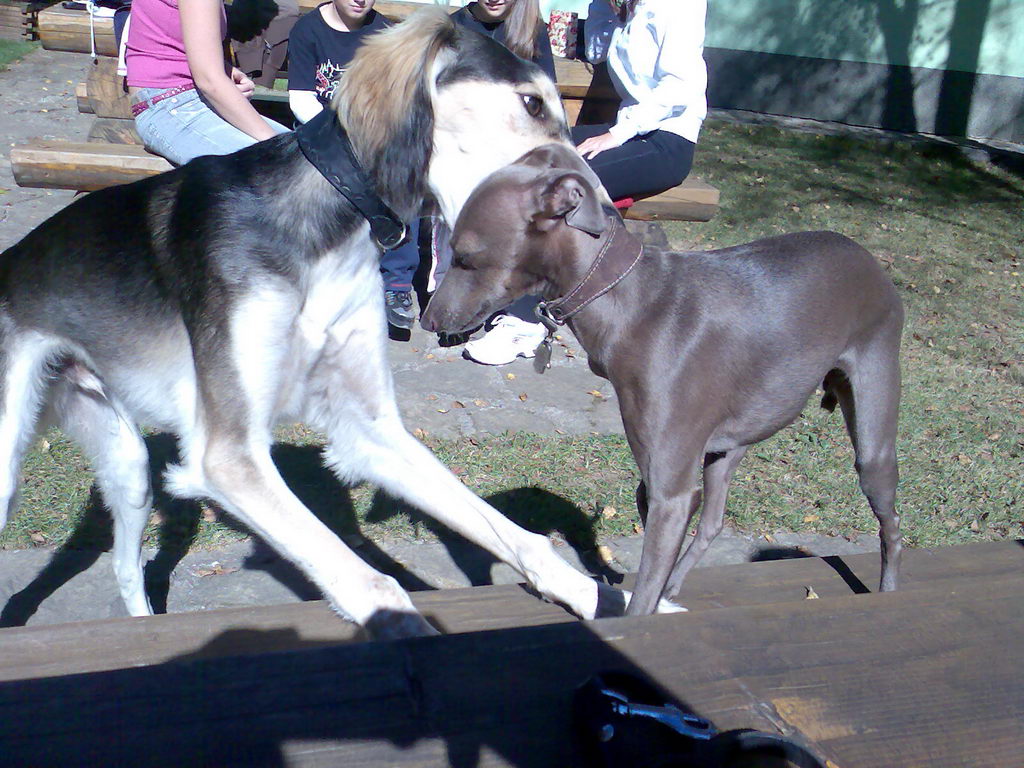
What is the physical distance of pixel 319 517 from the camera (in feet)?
13.0

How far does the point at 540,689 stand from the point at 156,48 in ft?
14.5

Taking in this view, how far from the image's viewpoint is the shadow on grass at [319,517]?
3.54 meters

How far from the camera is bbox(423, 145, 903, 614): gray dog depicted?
8.49 feet

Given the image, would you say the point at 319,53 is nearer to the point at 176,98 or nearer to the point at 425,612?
the point at 176,98

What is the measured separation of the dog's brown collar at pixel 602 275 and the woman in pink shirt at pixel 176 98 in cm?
249

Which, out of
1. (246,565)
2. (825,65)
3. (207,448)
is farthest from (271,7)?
(825,65)

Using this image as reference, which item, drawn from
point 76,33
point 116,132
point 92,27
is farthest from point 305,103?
point 76,33

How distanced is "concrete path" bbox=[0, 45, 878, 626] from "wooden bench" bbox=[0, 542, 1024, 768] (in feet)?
5.32

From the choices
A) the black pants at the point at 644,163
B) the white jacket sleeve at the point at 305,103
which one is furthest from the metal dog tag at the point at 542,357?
the white jacket sleeve at the point at 305,103

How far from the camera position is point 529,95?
2.65 meters

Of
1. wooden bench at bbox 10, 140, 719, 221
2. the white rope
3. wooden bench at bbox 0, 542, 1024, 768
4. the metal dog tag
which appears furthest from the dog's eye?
the white rope

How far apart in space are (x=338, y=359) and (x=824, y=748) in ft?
5.96

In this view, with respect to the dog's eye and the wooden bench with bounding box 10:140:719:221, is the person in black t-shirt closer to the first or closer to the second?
the wooden bench with bounding box 10:140:719:221

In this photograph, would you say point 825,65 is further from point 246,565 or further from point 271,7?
point 246,565
